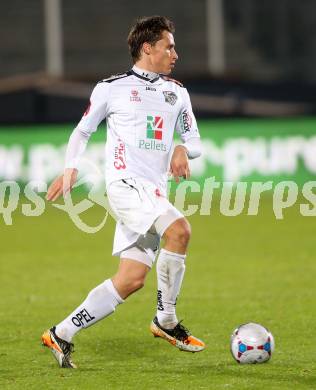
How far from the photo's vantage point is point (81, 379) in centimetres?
641

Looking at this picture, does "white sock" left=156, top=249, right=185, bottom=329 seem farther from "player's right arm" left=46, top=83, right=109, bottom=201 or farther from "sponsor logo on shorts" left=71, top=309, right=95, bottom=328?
"player's right arm" left=46, top=83, right=109, bottom=201

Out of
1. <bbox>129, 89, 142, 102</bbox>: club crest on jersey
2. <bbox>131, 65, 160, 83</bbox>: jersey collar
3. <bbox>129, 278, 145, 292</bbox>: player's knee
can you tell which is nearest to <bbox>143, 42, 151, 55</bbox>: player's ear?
<bbox>131, 65, 160, 83</bbox>: jersey collar

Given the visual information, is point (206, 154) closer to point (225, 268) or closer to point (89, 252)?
point (89, 252)

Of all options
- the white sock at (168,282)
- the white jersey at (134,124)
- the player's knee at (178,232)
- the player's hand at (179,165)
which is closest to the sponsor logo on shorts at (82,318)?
the white sock at (168,282)

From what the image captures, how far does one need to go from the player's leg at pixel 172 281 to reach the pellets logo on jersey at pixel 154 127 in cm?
57

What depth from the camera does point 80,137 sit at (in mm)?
6789

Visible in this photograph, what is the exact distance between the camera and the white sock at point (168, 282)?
6.84 m

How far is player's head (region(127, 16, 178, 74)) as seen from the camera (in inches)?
271

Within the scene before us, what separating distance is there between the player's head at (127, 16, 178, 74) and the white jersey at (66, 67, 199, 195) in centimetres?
11

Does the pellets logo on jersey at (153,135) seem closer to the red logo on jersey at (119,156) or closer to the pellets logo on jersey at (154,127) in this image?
the pellets logo on jersey at (154,127)

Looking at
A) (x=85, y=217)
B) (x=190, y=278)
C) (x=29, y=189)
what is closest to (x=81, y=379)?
(x=190, y=278)

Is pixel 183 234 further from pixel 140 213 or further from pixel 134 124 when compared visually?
pixel 134 124

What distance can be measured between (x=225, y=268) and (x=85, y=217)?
518 cm

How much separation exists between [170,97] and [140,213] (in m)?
0.85
